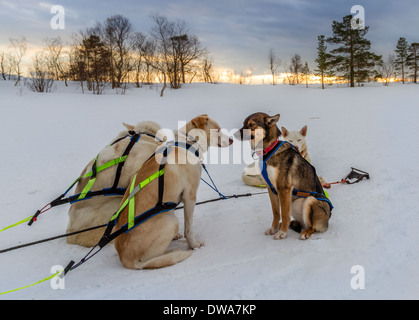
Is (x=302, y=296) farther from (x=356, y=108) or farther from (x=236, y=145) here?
(x=356, y=108)

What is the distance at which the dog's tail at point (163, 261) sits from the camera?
2.77 meters

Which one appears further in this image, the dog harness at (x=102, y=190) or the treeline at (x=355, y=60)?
the treeline at (x=355, y=60)

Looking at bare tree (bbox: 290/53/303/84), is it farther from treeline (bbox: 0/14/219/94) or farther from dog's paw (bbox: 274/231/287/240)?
dog's paw (bbox: 274/231/287/240)

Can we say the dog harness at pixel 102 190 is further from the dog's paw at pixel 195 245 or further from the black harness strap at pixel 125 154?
the dog's paw at pixel 195 245

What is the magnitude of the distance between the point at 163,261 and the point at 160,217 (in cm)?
46

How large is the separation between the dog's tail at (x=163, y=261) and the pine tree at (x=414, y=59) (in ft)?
175

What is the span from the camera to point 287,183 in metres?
3.11

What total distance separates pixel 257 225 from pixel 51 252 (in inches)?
115

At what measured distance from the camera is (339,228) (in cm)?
337

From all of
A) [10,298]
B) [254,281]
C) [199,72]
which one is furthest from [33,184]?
[199,72]

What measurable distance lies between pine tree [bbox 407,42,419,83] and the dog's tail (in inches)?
2104

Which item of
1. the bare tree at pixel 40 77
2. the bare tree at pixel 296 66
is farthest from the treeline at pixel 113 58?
the bare tree at pixel 296 66

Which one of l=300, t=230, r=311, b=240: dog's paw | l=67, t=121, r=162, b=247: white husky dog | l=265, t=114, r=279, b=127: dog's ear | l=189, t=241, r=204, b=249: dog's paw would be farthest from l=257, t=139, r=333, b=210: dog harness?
l=67, t=121, r=162, b=247: white husky dog

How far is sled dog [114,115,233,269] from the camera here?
9.17 ft
